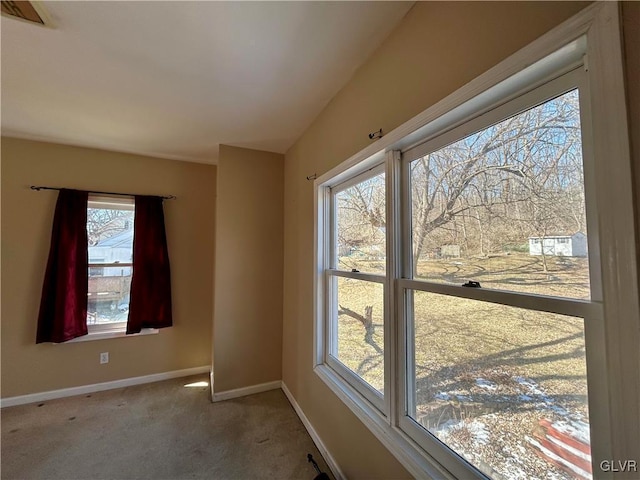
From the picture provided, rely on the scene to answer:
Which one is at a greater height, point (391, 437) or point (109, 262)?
point (109, 262)

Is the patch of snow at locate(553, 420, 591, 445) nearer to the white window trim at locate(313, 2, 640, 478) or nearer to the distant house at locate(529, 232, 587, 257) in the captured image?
the white window trim at locate(313, 2, 640, 478)

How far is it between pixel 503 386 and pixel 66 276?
364 cm

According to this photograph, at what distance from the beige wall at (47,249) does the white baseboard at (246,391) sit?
0.78 meters

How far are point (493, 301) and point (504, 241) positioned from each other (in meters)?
0.22

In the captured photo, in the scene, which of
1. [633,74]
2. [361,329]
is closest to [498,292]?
[633,74]

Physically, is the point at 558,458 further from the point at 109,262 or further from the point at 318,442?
the point at 109,262

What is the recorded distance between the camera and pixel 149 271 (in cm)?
303

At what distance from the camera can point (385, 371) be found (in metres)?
1.39

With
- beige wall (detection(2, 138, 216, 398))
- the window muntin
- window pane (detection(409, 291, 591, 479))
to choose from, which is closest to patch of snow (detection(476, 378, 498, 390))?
window pane (detection(409, 291, 591, 479))

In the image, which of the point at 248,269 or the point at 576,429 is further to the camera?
the point at 248,269

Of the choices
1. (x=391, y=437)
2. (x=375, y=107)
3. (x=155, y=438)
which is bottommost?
(x=155, y=438)

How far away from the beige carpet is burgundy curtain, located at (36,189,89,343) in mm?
714

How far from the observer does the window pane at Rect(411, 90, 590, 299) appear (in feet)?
2.57

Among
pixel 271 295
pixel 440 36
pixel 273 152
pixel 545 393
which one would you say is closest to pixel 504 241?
pixel 545 393
